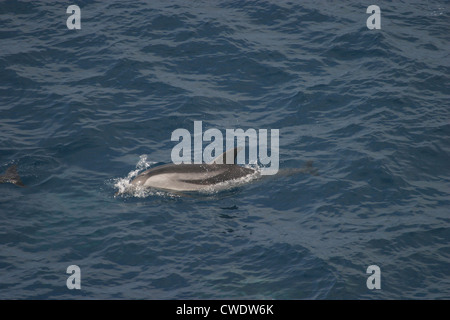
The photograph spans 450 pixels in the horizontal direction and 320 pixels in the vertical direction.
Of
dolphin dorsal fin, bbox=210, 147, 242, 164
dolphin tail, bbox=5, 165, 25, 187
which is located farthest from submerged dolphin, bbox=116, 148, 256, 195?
dolphin tail, bbox=5, 165, 25, 187

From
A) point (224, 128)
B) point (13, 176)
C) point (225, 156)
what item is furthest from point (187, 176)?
point (13, 176)

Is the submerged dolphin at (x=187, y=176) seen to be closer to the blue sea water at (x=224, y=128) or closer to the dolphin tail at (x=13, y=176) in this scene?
the blue sea water at (x=224, y=128)

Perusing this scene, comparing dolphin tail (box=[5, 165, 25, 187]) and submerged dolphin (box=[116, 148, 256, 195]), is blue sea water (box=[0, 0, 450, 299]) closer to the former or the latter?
dolphin tail (box=[5, 165, 25, 187])

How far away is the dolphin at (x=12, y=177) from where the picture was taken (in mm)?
22047

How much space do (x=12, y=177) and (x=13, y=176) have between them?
0.20 feet

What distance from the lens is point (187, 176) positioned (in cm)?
2162

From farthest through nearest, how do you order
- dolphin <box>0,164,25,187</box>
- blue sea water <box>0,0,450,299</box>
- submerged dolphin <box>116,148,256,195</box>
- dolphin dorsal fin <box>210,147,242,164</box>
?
dolphin <box>0,164,25,187</box> → dolphin dorsal fin <box>210,147,242,164</box> → submerged dolphin <box>116,148,256,195</box> → blue sea water <box>0,0,450,299</box>

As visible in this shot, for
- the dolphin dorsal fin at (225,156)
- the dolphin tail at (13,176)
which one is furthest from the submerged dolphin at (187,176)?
the dolphin tail at (13,176)

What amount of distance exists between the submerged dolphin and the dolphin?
3555 millimetres

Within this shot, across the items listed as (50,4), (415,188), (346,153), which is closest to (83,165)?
(346,153)

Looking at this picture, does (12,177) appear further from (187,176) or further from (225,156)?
(225,156)

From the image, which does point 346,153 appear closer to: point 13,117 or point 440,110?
point 440,110

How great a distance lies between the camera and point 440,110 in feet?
84.1

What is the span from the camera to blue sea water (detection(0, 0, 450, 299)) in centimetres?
1795
